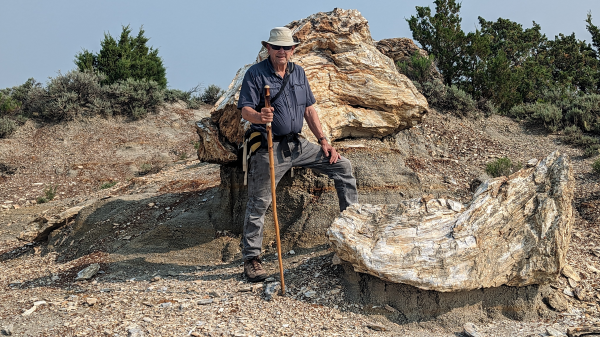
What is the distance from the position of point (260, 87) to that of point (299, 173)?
4.96 ft

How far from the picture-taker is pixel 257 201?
5078 millimetres

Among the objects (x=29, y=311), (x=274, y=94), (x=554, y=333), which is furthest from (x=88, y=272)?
(x=554, y=333)

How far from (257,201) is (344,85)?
2.59 meters

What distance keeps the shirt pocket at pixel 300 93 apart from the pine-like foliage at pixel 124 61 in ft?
53.2

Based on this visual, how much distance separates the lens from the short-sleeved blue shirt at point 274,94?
198 inches

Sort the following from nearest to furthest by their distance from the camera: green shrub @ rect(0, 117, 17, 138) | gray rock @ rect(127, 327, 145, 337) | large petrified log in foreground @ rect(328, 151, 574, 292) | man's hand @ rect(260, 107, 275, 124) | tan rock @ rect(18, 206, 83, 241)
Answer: gray rock @ rect(127, 327, 145, 337) → large petrified log in foreground @ rect(328, 151, 574, 292) → man's hand @ rect(260, 107, 275, 124) → tan rock @ rect(18, 206, 83, 241) → green shrub @ rect(0, 117, 17, 138)

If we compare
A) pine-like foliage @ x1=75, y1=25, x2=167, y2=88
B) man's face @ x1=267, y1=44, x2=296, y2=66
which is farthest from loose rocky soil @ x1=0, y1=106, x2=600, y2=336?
pine-like foliage @ x1=75, y1=25, x2=167, y2=88

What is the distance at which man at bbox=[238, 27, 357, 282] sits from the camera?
5012 mm

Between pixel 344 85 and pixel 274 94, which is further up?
pixel 344 85

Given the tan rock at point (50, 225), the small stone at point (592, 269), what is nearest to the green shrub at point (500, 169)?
the small stone at point (592, 269)

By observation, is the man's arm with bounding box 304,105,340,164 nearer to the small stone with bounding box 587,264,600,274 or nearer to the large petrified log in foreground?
the large petrified log in foreground

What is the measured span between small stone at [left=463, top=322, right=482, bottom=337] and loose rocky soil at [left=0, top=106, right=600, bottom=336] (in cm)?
8

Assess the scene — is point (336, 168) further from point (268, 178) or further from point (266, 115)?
point (266, 115)

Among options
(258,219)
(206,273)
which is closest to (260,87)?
(258,219)
